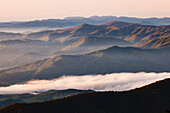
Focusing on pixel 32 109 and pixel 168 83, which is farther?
pixel 168 83

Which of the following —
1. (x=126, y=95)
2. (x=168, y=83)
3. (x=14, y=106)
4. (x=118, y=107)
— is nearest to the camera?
(x=14, y=106)

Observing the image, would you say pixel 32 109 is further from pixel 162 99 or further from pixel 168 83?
pixel 168 83

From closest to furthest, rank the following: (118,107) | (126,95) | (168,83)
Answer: (118,107) < (126,95) < (168,83)

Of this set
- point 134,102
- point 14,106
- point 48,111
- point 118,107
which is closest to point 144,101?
point 134,102

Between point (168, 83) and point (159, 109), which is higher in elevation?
point (168, 83)

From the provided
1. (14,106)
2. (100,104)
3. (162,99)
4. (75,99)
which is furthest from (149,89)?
(14,106)

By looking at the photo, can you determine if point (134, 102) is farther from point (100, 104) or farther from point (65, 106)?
point (65, 106)
